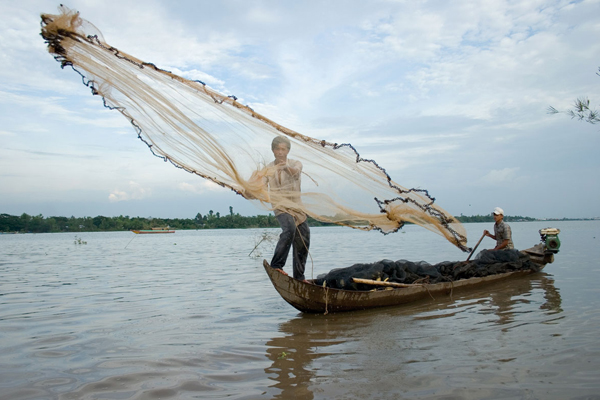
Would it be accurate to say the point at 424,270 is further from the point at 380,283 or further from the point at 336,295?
the point at 336,295

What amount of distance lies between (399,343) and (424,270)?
2.83 m

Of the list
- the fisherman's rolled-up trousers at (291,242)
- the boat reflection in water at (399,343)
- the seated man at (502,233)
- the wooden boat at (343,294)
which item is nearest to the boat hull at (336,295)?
the wooden boat at (343,294)

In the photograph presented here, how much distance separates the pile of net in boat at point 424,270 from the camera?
6.15 metres

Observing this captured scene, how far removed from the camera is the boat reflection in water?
339cm

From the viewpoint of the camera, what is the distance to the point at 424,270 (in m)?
7.06

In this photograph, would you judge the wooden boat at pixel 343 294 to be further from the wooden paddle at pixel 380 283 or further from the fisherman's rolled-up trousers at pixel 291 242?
the fisherman's rolled-up trousers at pixel 291 242

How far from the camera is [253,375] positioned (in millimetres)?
3668

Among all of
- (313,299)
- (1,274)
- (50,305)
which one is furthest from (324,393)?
(1,274)

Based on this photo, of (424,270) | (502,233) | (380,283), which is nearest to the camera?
(380,283)

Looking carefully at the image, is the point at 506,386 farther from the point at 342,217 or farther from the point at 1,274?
the point at 1,274

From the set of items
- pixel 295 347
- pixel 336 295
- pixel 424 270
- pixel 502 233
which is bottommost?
pixel 295 347

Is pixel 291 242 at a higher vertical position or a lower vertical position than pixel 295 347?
higher

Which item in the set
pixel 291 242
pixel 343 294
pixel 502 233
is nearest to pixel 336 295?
pixel 343 294

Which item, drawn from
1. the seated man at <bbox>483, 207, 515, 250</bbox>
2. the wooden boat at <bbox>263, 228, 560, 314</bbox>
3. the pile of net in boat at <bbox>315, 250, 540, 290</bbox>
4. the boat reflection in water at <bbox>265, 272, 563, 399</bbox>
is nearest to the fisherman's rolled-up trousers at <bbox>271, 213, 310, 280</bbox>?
the wooden boat at <bbox>263, 228, 560, 314</bbox>
